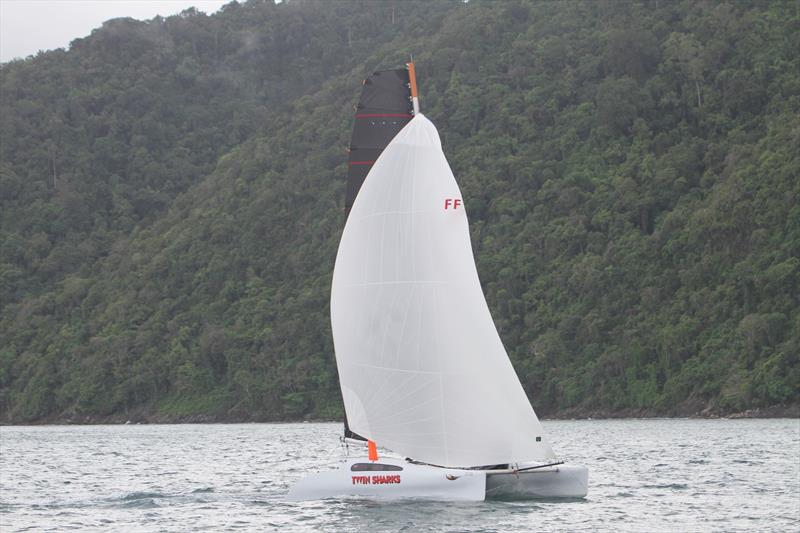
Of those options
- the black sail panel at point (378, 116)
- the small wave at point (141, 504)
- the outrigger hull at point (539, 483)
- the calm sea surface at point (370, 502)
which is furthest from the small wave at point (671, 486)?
the small wave at point (141, 504)

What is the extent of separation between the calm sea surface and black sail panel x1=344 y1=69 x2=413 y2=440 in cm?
A: 388

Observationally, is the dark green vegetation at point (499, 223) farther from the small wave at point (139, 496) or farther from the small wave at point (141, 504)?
the small wave at point (141, 504)

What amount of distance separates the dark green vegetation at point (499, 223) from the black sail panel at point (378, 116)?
57.9 meters

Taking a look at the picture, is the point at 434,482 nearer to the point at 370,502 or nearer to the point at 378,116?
the point at 370,502

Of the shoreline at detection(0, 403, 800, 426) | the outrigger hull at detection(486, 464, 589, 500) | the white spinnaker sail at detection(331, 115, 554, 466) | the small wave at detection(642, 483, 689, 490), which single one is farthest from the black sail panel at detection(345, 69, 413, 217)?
the shoreline at detection(0, 403, 800, 426)

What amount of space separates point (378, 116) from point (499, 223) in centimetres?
8205

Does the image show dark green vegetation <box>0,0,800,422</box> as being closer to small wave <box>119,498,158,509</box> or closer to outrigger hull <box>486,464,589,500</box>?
small wave <box>119,498,158,509</box>

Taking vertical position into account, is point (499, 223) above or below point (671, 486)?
above

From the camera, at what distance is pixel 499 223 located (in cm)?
11350

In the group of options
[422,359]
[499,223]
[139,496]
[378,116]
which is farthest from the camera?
[499,223]

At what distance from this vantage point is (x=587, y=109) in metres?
122

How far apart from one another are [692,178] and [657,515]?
82.5 meters

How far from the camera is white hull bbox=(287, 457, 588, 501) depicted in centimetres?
2964

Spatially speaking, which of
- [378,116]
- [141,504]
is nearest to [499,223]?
[141,504]
